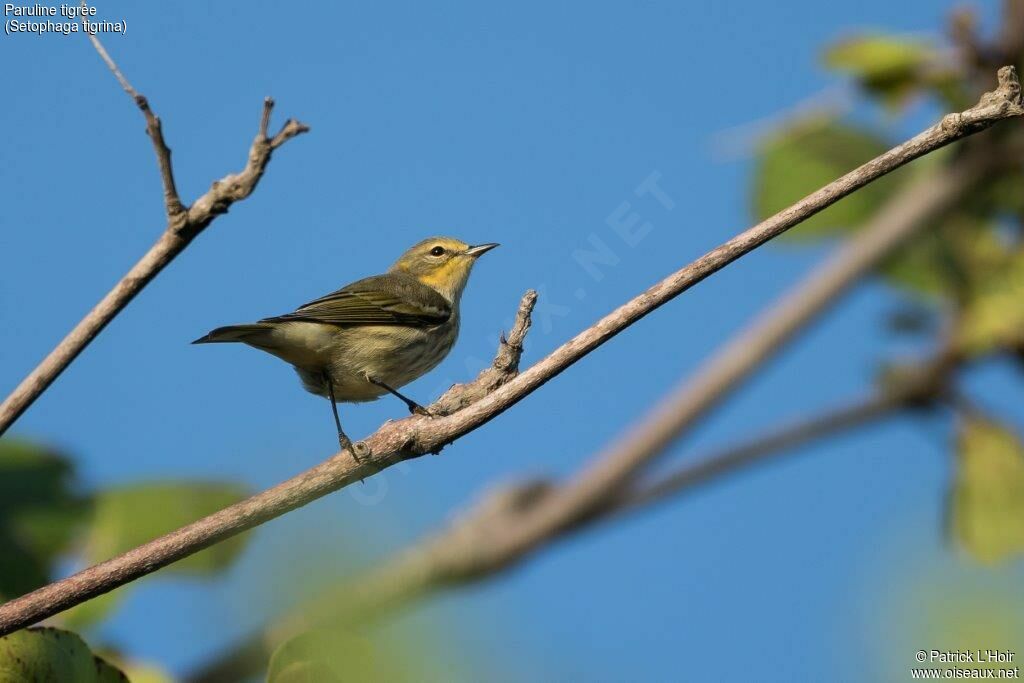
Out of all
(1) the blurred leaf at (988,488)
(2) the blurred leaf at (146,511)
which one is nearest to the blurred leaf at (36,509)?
(2) the blurred leaf at (146,511)

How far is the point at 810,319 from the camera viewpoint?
5336 mm

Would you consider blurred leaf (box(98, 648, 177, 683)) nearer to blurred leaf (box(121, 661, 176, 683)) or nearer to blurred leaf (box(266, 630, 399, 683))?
blurred leaf (box(121, 661, 176, 683))

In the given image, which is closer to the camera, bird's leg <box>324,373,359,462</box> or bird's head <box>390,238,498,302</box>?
bird's leg <box>324,373,359,462</box>

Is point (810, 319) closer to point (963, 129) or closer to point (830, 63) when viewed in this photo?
point (830, 63)

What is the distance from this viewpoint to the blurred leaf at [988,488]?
213 inches

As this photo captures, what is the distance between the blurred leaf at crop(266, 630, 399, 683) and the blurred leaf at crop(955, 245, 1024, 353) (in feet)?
13.6

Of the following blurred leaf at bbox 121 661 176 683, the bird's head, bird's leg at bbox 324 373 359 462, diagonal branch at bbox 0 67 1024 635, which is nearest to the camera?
diagonal branch at bbox 0 67 1024 635

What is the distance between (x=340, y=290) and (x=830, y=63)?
3.65m

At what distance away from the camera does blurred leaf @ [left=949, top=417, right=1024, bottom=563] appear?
5.42 meters

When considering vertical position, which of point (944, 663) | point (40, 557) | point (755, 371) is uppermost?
point (755, 371)

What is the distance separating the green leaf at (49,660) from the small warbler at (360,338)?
3.03 meters

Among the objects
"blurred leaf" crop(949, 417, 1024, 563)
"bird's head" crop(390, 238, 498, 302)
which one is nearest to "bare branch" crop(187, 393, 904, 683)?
"blurred leaf" crop(949, 417, 1024, 563)

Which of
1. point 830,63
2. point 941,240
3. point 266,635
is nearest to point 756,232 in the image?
point 266,635
